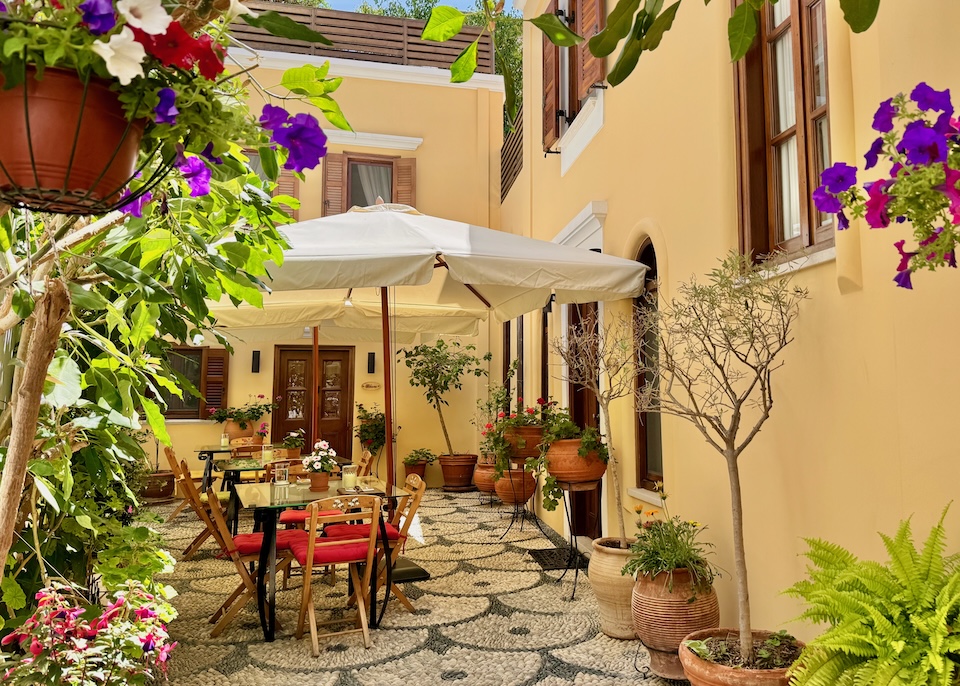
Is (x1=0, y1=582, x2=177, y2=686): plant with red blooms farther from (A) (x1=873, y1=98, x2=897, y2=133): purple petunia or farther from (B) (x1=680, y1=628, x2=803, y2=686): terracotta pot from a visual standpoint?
(A) (x1=873, y1=98, x2=897, y2=133): purple petunia

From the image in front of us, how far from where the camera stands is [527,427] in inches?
266

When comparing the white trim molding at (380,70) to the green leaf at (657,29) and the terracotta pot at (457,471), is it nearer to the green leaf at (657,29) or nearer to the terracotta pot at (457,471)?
the terracotta pot at (457,471)

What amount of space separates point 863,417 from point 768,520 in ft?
2.77

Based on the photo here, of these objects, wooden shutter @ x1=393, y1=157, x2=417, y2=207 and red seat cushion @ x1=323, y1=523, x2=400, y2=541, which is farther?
wooden shutter @ x1=393, y1=157, x2=417, y2=207

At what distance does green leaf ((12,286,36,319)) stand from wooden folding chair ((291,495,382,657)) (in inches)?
103

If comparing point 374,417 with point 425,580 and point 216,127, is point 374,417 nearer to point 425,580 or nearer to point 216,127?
point 425,580

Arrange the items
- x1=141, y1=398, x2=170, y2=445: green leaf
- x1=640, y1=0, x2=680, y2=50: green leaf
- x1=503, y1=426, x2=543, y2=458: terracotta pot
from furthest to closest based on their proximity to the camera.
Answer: x1=503, y1=426, x2=543, y2=458: terracotta pot < x1=141, y1=398, x2=170, y2=445: green leaf < x1=640, y1=0, x2=680, y2=50: green leaf

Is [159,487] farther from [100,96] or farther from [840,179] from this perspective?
[840,179]

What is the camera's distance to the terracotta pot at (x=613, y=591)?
3791 mm

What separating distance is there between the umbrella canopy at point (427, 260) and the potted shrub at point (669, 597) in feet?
5.45

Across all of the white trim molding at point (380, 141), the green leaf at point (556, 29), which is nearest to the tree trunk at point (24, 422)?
the green leaf at point (556, 29)

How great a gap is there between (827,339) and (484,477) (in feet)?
20.7

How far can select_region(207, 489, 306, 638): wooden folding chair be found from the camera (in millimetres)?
3982

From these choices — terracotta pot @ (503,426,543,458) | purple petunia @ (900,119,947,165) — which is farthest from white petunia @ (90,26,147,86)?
terracotta pot @ (503,426,543,458)
